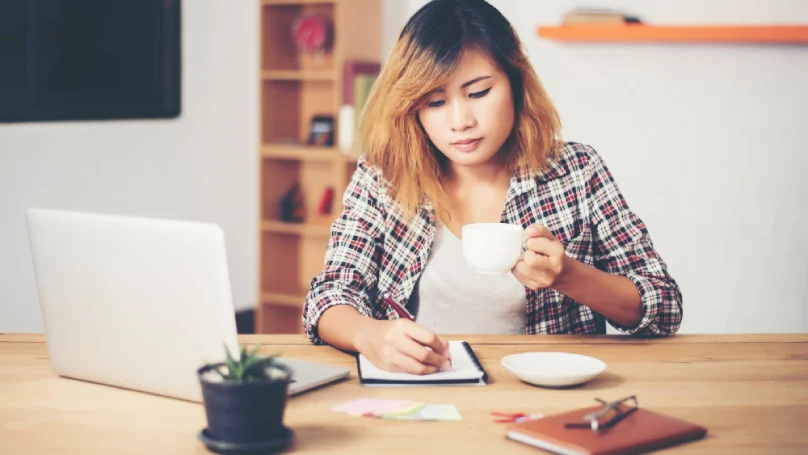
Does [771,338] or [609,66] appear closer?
[771,338]

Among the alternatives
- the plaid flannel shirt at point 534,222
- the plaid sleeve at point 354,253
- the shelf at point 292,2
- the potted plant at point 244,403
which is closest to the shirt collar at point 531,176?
the plaid flannel shirt at point 534,222

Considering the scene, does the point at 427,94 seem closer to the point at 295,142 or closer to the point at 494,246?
the point at 494,246

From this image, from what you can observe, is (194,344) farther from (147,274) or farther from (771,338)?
(771,338)

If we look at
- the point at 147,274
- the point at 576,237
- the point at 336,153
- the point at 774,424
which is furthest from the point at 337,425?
the point at 336,153

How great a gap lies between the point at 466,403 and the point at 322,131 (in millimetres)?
2942

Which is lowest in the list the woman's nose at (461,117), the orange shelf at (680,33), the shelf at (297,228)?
the shelf at (297,228)

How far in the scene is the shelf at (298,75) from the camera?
390 centimetres

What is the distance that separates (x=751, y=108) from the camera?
3084 mm

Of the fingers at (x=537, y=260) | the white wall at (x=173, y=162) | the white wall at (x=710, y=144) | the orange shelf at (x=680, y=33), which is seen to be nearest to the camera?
the fingers at (x=537, y=260)

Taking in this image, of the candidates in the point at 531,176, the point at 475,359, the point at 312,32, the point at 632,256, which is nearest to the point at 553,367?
the point at 475,359

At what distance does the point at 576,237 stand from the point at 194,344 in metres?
0.93

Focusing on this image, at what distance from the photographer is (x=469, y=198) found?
1887 millimetres

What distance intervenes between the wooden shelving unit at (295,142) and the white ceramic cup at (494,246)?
2584 mm

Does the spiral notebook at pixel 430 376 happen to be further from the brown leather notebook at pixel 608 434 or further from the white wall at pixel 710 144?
the white wall at pixel 710 144
